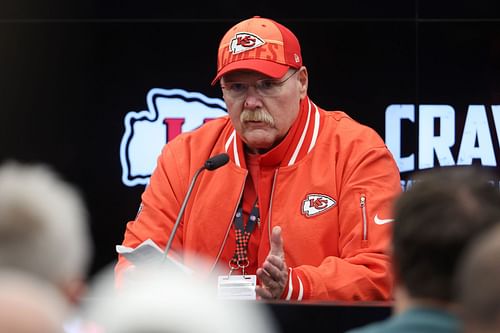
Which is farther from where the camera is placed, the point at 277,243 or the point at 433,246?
the point at 277,243

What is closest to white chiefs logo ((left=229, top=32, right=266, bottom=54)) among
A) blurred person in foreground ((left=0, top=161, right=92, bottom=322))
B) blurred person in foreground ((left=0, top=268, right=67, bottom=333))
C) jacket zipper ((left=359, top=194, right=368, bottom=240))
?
jacket zipper ((left=359, top=194, right=368, bottom=240))

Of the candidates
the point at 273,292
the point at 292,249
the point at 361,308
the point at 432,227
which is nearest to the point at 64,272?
the point at 432,227

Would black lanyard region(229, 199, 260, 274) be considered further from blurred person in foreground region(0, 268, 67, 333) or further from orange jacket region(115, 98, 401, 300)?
blurred person in foreground region(0, 268, 67, 333)

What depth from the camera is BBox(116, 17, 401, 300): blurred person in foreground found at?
13.9 ft

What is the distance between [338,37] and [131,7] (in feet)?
3.18

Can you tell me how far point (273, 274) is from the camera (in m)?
3.83

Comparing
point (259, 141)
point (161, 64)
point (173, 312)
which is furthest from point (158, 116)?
point (173, 312)

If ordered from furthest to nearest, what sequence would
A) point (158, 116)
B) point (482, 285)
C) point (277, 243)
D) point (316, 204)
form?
point (158, 116)
point (316, 204)
point (277, 243)
point (482, 285)

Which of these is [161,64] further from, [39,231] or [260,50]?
[39,231]

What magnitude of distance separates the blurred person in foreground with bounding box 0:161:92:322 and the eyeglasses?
2.67 metres

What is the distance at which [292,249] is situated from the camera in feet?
13.9

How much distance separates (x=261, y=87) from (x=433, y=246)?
2611 mm

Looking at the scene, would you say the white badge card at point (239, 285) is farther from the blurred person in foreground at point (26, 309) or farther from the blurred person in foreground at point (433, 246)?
the blurred person in foreground at point (26, 309)

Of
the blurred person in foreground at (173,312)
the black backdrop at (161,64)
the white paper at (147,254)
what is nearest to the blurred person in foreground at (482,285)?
the blurred person in foreground at (173,312)
